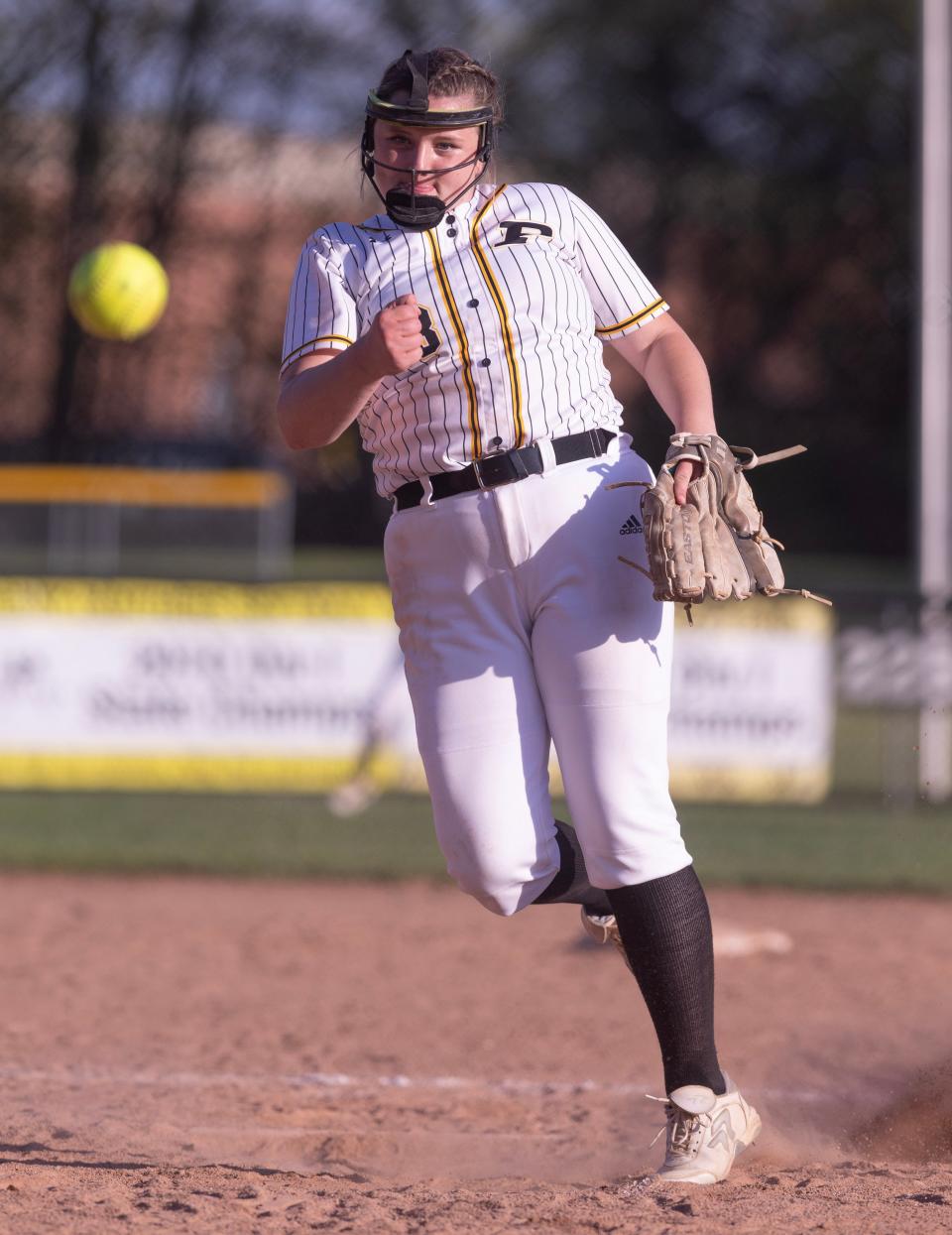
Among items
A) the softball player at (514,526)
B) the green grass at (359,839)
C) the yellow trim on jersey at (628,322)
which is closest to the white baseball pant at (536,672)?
the softball player at (514,526)

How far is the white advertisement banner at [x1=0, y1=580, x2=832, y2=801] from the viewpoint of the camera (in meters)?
8.40

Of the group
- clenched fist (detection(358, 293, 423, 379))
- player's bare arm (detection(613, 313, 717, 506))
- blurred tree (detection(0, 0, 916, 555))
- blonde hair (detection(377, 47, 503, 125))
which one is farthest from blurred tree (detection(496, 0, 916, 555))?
clenched fist (detection(358, 293, 423, 379))

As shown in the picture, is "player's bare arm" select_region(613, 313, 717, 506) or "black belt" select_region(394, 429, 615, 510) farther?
"player's bare arm" select_region(613, 313, 717, 506)

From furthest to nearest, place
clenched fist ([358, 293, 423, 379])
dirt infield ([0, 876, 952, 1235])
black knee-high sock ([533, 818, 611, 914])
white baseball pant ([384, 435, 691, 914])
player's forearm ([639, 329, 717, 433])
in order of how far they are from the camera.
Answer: black knee-high sock ([533, 818, 611, 914]) < player's forearm ([639, 329, 717, 433]) < white baseball pant ([384, 435, 691, 914]) < dirt infield ([0, 876, 952, 1235]) < clenched fist ([358, 293, 423, 379])

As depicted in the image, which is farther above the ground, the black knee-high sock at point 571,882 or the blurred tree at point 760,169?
the blurred tree at point 760,169

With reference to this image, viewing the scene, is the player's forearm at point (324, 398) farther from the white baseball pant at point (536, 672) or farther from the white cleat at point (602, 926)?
the white cleat at point (602, 926)

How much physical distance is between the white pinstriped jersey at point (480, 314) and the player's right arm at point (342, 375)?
0.08 meters

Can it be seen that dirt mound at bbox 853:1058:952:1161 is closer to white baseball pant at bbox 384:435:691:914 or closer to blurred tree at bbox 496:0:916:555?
white baseball pant at bbox 384:435:691:914

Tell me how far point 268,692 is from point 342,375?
5971 millimetres

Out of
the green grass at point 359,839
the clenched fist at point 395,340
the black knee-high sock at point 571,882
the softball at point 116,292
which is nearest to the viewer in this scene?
the clenched fist at point 395,340

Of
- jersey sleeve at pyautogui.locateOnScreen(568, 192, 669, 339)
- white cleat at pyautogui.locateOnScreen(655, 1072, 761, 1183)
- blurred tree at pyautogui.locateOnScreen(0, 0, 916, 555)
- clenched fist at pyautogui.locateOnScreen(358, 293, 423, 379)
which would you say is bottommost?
white cleat at pyautogui.locateOnScreen(655, 1072, 761, 1183)

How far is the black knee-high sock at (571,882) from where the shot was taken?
10.1ft

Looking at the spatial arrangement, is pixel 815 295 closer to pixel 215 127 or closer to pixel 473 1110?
pixel 215 127

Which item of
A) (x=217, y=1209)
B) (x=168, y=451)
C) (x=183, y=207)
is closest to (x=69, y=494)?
(x=168, y=451)
